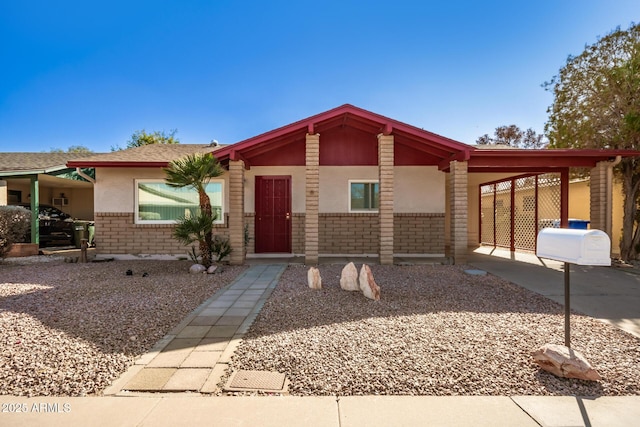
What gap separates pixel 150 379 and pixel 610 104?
12.6 m

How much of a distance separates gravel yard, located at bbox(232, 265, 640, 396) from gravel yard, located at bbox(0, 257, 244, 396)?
1.28 m

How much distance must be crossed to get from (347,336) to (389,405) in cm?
124

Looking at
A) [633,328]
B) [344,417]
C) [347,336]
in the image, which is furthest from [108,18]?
[633,328]

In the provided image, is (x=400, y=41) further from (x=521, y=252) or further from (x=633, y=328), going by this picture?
(x=633, y=328)

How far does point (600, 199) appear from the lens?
8492mm

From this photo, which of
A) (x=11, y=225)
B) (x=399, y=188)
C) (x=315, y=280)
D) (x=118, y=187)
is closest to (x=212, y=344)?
(x=315, y=280)

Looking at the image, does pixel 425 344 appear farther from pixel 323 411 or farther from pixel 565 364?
pixel 323 411

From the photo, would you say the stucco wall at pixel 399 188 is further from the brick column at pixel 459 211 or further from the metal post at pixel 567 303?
the metal post at pixel 567 303

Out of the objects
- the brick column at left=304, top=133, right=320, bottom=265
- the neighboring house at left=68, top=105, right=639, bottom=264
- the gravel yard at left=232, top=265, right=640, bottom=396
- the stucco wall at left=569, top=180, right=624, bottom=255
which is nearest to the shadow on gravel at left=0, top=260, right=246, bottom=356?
the gravel yard at left=232, top=265, right=640, bottom=396

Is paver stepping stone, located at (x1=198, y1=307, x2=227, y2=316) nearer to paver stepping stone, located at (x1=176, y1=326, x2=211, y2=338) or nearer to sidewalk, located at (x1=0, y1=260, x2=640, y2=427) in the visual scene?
paver stepping stone, located at (x1=176, y1=326, x2=211, y2=338)

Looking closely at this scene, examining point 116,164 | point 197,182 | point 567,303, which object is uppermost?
point 116,164

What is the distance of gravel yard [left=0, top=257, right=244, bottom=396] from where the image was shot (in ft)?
9.14

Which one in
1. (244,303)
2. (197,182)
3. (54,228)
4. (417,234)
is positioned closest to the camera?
(244,303)

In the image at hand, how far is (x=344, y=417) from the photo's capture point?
2.25 m
